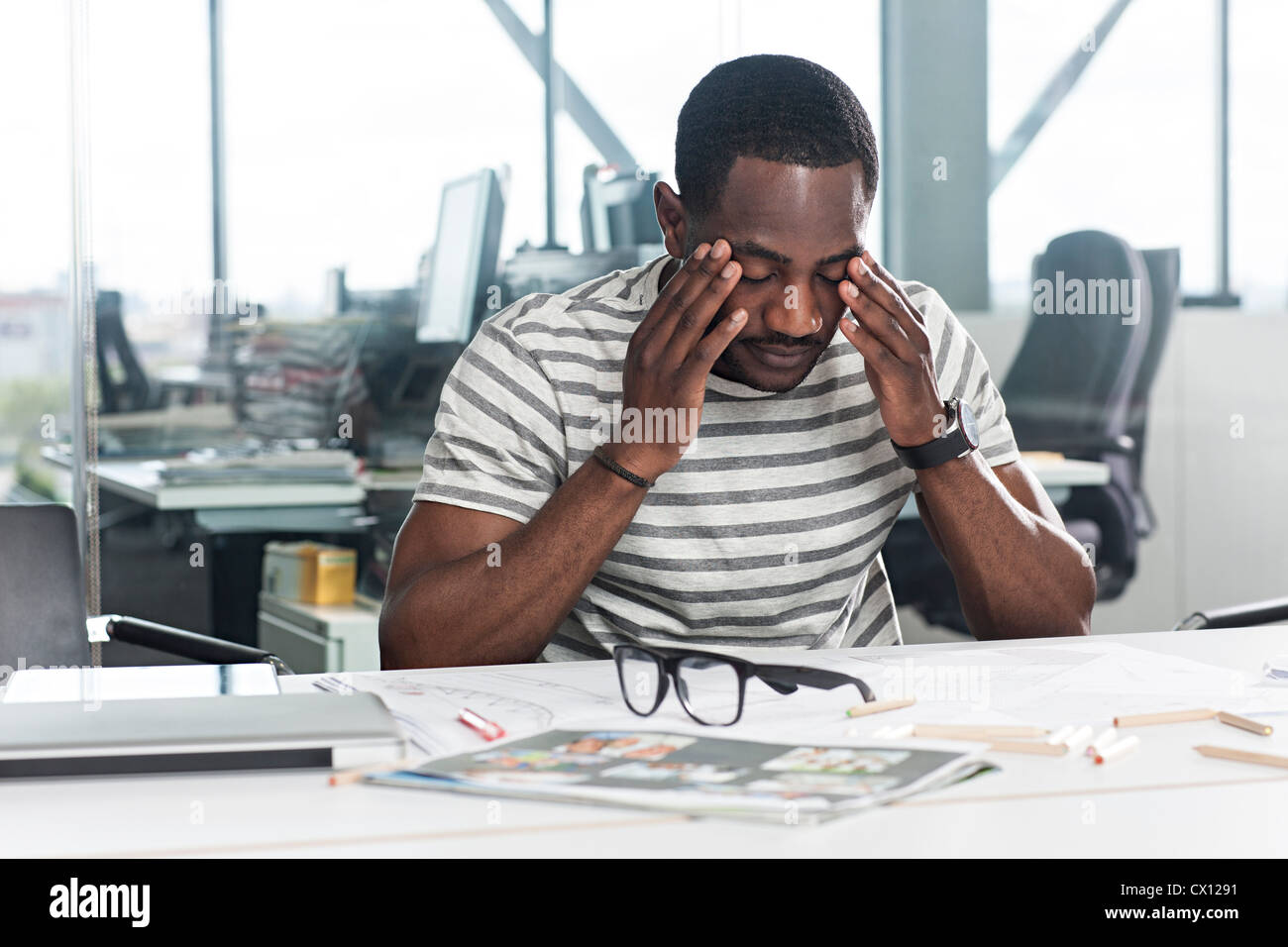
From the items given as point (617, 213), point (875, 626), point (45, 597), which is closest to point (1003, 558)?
point (875, 626)

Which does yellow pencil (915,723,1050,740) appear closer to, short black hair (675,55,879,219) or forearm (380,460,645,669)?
forearm (380,460,645,669)

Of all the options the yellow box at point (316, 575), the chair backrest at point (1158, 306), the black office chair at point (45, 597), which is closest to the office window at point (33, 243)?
the yellow box at point (316, 575)

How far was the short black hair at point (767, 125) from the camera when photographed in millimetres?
1375

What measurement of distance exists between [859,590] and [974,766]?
772 mm

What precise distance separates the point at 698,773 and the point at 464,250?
7.60 feet

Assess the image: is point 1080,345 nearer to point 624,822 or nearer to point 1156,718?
point 1156,718

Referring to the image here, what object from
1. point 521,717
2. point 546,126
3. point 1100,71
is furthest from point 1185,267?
point 521,717

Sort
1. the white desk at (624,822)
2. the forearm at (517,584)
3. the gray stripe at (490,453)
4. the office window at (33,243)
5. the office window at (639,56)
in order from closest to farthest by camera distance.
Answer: the white desk at (624,822) < the forearm at (517,584) < the gray stripe at (490,453) < the office window at (33,243) < the office window at (639,56)

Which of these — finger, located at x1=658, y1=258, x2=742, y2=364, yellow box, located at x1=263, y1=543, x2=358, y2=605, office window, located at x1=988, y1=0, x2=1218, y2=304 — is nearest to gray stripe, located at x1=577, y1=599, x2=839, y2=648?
finger, located at x1=658, y1=258, x2=742, y2=364

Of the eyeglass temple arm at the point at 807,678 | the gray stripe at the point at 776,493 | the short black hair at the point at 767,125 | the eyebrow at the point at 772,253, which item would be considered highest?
the short black hair at the point at 767,125

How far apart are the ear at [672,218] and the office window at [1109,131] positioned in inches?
118

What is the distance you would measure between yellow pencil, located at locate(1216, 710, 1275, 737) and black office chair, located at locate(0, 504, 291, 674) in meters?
1.01

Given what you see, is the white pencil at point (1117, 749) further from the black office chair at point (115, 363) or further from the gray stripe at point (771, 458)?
the black office chair at point (115, 363)
